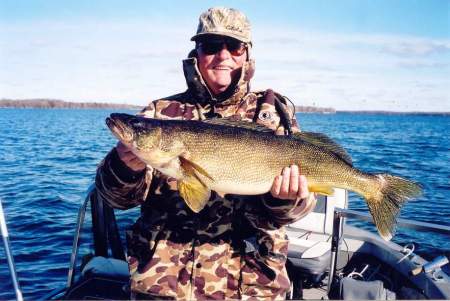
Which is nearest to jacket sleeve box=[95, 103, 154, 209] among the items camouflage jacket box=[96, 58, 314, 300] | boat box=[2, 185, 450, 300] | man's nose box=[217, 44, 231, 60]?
camouflage jacket box=[96, 58, 314, 300]

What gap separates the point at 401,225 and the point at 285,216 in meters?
1.71

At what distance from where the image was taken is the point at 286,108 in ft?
12.7

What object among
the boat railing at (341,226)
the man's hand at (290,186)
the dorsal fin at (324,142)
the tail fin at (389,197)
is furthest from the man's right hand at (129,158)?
the boat railing at (341,226)

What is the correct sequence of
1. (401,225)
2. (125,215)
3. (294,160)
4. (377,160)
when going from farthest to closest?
(377,160) < (125,215) < (401,225) < (294,160)

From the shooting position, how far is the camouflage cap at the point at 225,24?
12.2ft

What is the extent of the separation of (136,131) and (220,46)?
106cm

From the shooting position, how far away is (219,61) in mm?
3762

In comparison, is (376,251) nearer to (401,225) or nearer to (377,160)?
(401,225)

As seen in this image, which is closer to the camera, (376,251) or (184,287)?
(184,287)

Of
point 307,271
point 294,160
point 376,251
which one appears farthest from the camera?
point 376,251

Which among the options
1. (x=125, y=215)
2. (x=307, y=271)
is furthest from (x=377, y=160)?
(x=307, y=271)

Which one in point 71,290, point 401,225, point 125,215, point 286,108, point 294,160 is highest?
point 286,108

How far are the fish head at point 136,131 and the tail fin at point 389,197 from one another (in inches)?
81.5

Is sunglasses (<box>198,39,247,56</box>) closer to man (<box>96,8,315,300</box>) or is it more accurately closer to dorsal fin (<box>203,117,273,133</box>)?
man (<box>96,8,315,300</box>)
